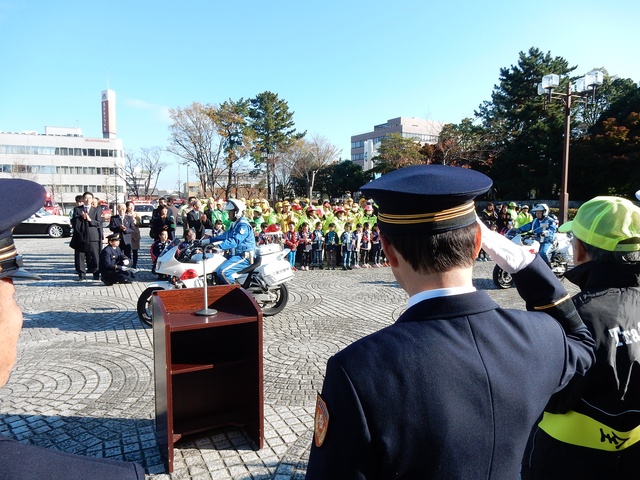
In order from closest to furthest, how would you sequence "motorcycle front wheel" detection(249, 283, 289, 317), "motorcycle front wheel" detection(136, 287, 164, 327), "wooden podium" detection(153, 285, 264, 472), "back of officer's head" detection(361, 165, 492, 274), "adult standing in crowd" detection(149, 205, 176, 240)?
"back of officer's head" detection(361, 165, 492, 274) → "wooden podium" detection(153, 285, 264, 472) → "motorcycle front wheel" detection(136, 287, 164, 327) → "motorcycle front wheel" detection(249, 283, 289, 317) → "adult standing in crowd" detection(149, 205, 176, 240)

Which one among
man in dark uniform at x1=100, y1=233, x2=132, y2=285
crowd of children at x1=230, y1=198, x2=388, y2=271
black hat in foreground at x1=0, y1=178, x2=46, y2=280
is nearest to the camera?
black hat in foreground at x1=0, y1=178, x2=46, y2=280

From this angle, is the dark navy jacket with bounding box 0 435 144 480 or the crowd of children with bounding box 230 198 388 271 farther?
the crowd of children with bounding box 230 198 388 271

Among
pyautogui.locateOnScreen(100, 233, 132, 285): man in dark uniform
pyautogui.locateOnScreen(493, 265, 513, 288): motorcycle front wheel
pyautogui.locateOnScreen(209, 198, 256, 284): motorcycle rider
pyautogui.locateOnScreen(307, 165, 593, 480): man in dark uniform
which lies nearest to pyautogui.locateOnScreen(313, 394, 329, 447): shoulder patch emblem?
pyautogui.locateOnScreen(307, 165, 593, 480): man in dark uniform

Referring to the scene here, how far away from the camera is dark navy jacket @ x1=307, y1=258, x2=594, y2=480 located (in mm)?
1068

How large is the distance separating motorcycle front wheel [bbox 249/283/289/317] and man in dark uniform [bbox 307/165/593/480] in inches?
268

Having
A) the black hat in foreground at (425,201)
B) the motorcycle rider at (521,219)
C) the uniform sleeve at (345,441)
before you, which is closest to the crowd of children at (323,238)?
the motorcycle rider at (521,219)

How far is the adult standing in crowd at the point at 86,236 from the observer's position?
1115cm

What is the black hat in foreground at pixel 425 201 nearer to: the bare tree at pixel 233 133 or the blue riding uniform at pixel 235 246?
the blue riding uniform at pixel 235 246

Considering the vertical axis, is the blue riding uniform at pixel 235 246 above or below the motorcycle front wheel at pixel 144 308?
above

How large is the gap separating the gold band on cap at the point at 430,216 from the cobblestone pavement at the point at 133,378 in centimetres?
271

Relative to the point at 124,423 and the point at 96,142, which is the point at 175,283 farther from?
the point at 96,142

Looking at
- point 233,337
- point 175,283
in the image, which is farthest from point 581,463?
point 175,283

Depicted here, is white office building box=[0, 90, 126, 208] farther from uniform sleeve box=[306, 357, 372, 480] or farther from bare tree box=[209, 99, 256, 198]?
uniform sleeve box=[306, 357, 372, 480]

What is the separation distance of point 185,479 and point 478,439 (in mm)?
2847
